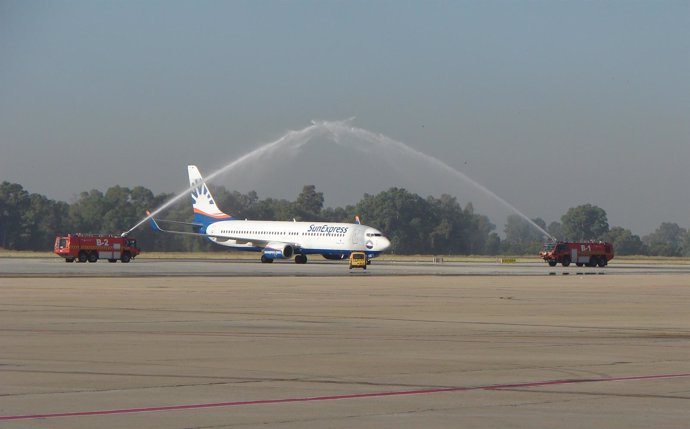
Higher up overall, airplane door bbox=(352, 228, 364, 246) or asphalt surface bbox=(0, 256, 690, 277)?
airplane door bbox=(352, 228, 364, 246)

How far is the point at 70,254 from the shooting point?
380 ft

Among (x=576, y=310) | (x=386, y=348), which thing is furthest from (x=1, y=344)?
(x=576, y=310)

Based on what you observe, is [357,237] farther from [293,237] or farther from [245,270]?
[245,270]

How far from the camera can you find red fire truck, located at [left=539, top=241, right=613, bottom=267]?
395 feet

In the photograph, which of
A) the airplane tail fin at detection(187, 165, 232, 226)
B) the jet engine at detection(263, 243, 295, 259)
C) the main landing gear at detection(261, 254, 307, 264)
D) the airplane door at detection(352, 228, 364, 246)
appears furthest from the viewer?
the airplane tail fin at detection(187, 165, 232, 226)

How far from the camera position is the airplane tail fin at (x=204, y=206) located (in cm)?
14200

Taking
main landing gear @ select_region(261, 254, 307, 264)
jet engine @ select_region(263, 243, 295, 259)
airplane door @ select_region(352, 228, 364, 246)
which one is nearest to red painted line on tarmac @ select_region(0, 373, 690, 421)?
airplane door @ select_region(352, 228, 364, 246)

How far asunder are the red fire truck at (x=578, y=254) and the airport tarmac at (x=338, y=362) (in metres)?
70.2

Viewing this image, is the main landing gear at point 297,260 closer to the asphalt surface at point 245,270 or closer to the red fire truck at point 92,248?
the red fire truck at point 92,248

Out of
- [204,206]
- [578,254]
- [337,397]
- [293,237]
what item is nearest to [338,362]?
[337,397]

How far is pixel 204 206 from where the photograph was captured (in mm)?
144125

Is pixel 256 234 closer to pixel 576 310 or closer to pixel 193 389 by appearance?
pixel 576 310

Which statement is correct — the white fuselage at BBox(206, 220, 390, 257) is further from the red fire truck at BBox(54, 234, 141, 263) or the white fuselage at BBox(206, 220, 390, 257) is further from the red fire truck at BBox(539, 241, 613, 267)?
the red fire truck at BBox(539, 241, 613, 267)

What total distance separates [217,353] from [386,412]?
370 inches
